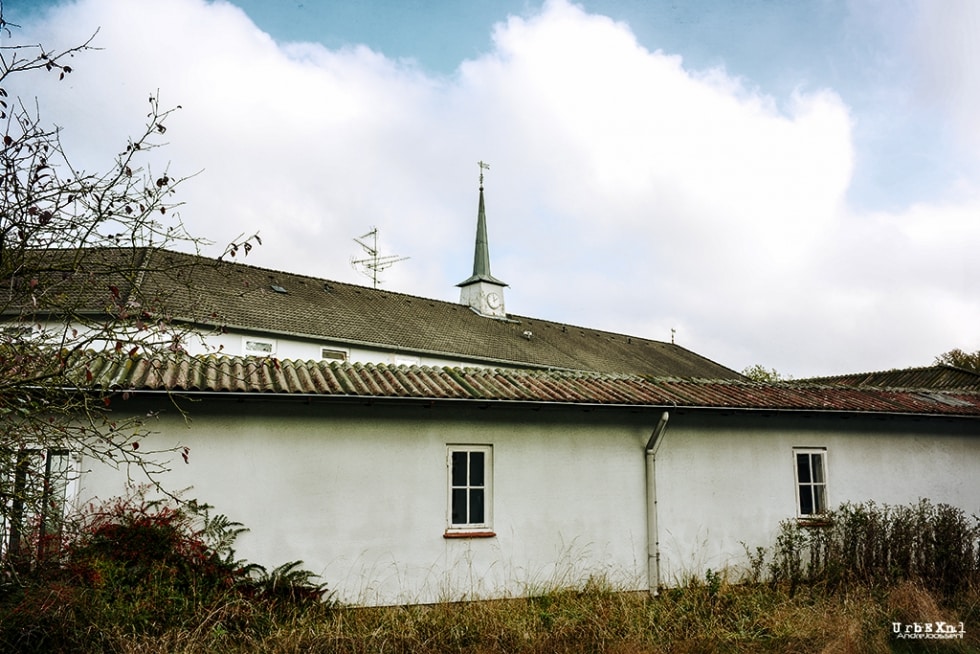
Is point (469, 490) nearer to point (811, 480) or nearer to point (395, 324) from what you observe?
point (811, 480)

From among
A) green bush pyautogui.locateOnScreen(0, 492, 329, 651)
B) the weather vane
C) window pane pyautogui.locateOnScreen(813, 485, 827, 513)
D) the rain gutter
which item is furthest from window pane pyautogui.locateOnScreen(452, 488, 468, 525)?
the weather vane

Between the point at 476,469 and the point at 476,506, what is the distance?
1.57ft

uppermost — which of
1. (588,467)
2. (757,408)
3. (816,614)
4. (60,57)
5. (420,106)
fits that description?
(420,106)

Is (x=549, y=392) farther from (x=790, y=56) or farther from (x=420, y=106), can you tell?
(x=790, y=56)

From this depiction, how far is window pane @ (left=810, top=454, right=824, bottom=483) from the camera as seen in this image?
11148mm

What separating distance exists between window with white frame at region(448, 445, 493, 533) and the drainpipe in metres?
2.36

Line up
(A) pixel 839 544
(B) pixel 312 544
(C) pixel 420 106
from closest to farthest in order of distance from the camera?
(B) pixel 312 544, (A) pixel 839 544, (C) pixel 420 106

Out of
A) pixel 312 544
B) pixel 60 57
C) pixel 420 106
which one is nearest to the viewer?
pixel 60 57

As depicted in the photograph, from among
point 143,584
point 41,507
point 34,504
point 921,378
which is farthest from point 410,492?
point 921,378

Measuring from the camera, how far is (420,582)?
Answer: 8.78 meters

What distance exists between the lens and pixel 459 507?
927cm

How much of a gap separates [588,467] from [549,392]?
121 centimetres

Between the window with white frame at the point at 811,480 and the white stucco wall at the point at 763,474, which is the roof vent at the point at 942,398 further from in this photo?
the window with white frame at the point at 811,480

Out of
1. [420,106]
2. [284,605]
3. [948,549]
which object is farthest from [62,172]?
[948,549]
